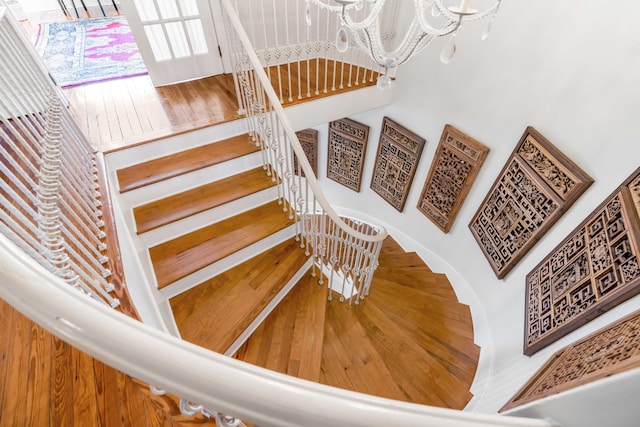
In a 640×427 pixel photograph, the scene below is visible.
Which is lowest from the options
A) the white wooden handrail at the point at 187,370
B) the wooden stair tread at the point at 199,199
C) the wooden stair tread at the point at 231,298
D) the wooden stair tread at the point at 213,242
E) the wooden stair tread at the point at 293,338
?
the wooden stair tread at the point at 293,338

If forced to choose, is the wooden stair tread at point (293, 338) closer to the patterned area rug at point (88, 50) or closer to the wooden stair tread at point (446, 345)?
the wooden stair tread at point (446, 345)

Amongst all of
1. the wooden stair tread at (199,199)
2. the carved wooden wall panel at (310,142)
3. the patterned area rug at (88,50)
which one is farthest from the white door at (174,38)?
the carved wooden wall panel at (310,142)

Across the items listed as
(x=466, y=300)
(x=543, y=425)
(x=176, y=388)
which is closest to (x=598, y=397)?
(x=543, y=425)

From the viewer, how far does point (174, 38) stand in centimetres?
294

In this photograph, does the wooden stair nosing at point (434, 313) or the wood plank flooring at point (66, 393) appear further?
the wooden stair nosing at point (434, 313)

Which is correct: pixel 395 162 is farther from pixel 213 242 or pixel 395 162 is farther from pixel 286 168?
pixel 213 242

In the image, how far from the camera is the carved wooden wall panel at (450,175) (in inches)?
105

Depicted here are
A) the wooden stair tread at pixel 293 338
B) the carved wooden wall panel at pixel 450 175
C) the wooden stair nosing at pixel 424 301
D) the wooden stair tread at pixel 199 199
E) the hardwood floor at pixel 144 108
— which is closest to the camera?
the wooden stair tread at pixel 293 338

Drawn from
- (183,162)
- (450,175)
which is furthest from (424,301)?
(183,162)

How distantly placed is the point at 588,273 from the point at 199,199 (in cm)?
254

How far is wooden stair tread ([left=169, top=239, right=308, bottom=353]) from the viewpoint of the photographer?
73.2 inches

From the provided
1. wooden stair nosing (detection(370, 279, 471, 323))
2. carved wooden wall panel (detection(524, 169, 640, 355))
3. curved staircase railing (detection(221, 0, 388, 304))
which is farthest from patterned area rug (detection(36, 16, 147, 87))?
carved wooden wall panel (detection(524, 169, 640, 355))

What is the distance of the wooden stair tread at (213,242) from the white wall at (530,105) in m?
1.86

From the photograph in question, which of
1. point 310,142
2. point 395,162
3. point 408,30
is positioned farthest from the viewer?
point 310,142
